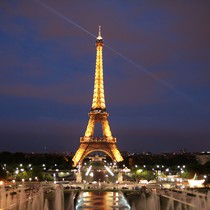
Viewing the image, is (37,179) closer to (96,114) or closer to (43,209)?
(96,114)

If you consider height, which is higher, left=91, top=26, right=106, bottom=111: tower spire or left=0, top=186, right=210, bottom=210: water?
left=91, top=26, right=106, bottom=111: tower spire

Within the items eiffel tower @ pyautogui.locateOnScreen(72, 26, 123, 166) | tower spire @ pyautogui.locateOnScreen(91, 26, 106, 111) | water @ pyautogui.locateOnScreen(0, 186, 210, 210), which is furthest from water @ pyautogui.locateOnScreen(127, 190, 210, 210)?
tower spire @ pyautogui.locateOnScreen(91, 26, 106, 111)

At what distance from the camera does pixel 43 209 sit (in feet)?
94.6

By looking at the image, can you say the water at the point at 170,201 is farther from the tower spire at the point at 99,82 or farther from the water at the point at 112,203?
the tower spire at the point at 99,82

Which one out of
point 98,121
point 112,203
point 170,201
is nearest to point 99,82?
point 98,121

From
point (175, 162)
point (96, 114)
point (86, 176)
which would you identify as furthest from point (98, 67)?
point (175, 162)

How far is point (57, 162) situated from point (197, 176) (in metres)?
38.8

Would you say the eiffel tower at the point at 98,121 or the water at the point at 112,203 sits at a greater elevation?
the eiffel tower at the point at 98,121

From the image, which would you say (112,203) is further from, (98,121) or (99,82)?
(99,82)

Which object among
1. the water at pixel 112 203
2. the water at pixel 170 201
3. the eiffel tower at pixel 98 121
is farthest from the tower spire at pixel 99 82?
the water at pixel 112 203

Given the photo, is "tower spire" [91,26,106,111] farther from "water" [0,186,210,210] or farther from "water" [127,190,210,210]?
"water" [0,186,210,210]

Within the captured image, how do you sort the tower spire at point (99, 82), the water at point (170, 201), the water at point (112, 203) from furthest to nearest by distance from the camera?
the tower spire at point (99, 82), the water at point (112, 203), the water at point (170, 201)

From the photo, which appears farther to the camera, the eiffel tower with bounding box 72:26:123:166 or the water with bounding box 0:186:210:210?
the eiffel tower with bounding box 72:26:123:166

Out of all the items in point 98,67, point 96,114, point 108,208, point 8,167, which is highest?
point 98,67
